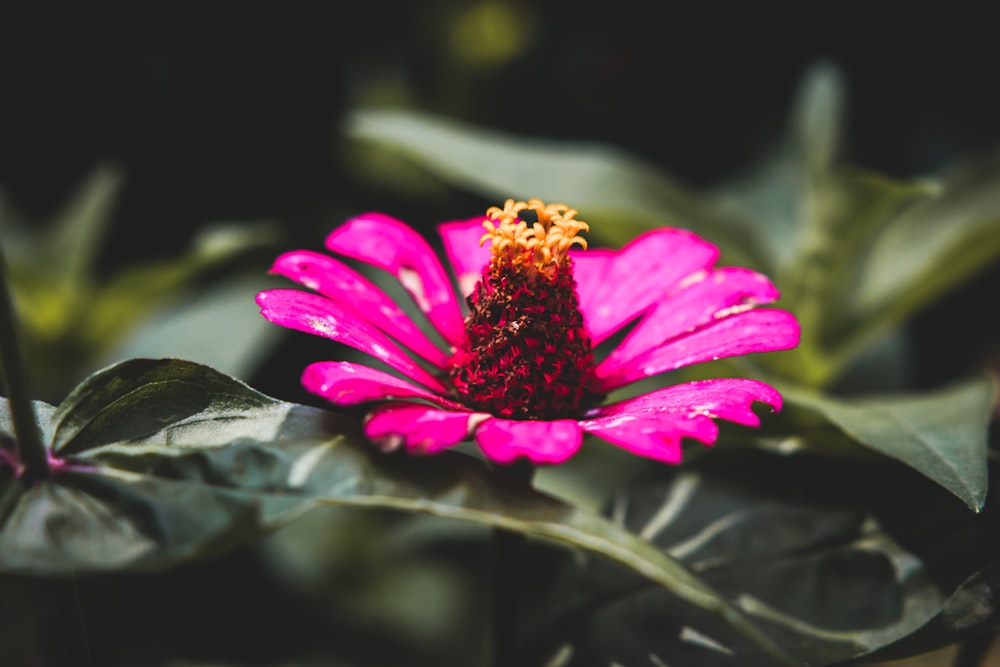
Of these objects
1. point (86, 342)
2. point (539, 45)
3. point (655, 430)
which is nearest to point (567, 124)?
point (539, 45)

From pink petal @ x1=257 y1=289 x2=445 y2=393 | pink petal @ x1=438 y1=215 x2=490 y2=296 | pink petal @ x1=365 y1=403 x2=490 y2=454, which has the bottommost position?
pink petal @ x1=365 y1=403 x2=490 y2=454

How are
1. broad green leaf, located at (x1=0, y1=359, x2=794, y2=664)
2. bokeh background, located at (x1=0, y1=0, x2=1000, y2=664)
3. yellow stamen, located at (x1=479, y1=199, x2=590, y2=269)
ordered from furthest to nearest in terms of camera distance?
1. bokeh background, located at (x1=0, y1=0, x2=1000, y2=664)
2. yellow stamen, located at (x1=479, y1=199, x2=590, y2=269)
3. broad green leaf, located at (x1=0, y1=359, x2=794, y2=664)

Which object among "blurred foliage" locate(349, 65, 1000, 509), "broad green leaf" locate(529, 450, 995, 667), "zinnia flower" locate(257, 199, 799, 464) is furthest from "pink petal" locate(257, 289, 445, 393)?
"blurred foliage" locate(349, 65, 1000, 509)

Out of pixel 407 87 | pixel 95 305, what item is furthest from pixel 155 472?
pixel 407 87

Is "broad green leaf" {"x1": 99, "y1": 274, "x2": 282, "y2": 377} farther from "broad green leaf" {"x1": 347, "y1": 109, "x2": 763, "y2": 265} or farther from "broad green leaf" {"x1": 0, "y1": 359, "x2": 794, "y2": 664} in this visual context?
"broad green leaf" {"x1": 0, "y1": 359, "x2": 794, "y2": 664}

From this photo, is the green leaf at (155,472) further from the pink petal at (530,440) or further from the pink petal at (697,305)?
the pink petal at (697,305)
